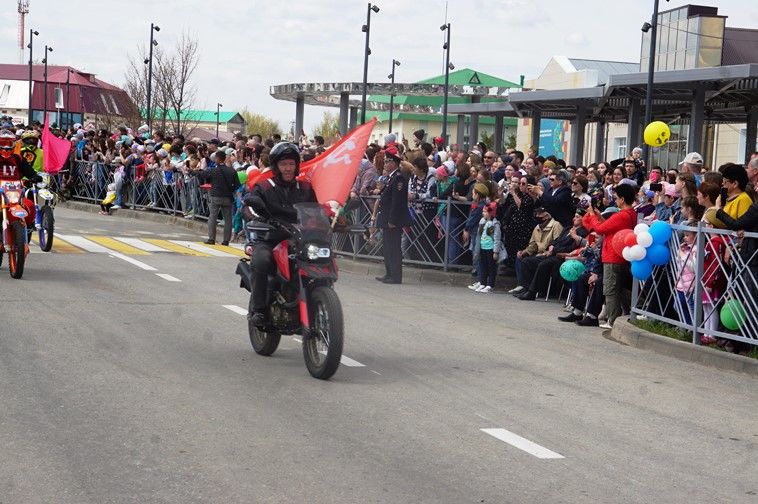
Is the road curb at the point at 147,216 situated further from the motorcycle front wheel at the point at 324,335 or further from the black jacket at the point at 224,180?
the motorcycle front wheel at the point at 324,335

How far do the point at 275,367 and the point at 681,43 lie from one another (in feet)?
172

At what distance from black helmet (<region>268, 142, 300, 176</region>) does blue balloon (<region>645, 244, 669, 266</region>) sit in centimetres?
458

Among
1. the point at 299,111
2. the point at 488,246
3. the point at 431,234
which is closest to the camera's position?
the point at 488,246

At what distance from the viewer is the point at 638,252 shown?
13.0 metres

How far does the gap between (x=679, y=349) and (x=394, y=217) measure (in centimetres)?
742

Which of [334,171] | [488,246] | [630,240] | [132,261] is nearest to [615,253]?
[630,240]

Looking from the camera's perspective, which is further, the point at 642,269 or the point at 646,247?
the point at 642,269

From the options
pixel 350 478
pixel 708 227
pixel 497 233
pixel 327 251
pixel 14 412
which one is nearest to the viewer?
pixel 350 478

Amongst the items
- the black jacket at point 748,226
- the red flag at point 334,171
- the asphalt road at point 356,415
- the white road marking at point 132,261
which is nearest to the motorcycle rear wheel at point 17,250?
the asphalt road at point 356,415

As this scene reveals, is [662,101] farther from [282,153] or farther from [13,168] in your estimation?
[282,153]

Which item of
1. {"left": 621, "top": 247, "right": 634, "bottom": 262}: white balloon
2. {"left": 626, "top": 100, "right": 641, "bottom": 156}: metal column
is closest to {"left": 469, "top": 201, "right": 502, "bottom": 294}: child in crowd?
{"left": 621, "top": 247, "right": 634, "bottom": 262}: white balloon

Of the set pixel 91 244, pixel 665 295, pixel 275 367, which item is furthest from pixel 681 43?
pixel 275 367

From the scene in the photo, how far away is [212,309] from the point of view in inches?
535

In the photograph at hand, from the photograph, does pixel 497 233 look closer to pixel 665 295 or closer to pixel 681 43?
pixel 665 295
